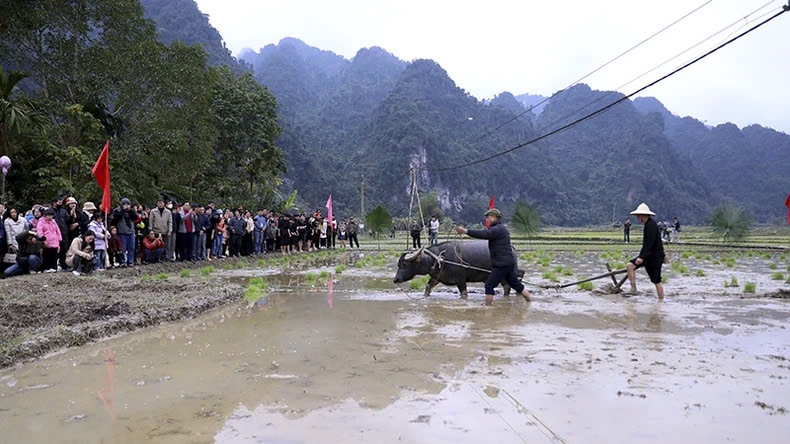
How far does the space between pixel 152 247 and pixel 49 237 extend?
11.8 ft

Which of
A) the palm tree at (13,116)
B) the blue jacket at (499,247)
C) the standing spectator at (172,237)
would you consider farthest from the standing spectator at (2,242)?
the blue jacket at (499,247)

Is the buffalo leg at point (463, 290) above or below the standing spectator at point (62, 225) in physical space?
below

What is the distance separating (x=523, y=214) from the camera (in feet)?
116

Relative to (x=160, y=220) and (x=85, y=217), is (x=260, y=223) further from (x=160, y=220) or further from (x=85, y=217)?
(x=85, y=217)

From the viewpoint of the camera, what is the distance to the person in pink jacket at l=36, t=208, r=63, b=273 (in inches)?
491

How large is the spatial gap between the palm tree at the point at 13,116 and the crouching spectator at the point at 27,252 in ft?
23.9

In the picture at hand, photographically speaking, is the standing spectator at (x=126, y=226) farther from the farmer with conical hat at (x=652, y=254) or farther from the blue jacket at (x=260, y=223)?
the farmer with conical hat at (x=652, y=254)

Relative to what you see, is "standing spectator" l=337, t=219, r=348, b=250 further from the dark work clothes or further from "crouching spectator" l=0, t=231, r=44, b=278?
the dark work clothes

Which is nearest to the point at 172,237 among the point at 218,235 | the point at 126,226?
the point at 126,226

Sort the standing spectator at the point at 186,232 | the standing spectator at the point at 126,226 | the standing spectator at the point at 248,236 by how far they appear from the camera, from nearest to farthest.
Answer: the standing spectator at the point at 126,226 → the standing spectator at the point at 186,232 → the standing spectator at the point at 248,236

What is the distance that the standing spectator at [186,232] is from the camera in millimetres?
17484

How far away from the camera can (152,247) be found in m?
16.2

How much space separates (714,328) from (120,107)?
892 inches

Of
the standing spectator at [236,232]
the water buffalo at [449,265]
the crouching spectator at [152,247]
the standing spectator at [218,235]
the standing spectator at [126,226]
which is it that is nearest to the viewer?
the water buffalo at [449,265]
